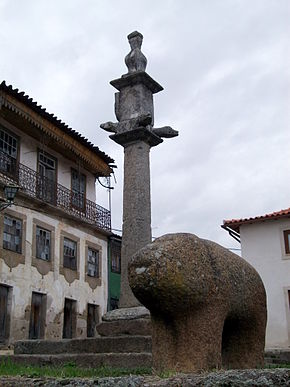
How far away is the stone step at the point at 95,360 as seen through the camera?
618 cm

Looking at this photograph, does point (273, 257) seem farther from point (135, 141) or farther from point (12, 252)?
point (135, 141)

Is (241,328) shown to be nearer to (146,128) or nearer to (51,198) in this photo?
(146,128)

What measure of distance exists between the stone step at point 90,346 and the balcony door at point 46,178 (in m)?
12.3

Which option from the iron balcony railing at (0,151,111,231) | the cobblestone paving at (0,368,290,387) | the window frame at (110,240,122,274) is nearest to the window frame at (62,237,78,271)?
the iron balcony railing at (0,151,111,231)

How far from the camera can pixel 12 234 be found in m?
18.6

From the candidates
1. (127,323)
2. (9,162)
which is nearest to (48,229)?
(9,162)

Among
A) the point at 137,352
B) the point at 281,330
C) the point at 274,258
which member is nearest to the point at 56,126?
the point at 274,258

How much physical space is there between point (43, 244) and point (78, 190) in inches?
151

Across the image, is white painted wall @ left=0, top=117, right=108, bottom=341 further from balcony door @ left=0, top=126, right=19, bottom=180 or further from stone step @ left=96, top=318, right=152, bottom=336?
stone step @ left=96, top=318, right=152, bottom=336

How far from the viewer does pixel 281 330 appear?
20453 mm

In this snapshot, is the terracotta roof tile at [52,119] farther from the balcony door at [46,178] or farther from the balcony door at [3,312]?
the balcony door at [3,312]

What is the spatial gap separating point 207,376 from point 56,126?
1689cm

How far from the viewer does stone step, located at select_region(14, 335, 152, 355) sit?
22.5ft

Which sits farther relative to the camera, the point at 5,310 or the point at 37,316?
the point at 37,316
